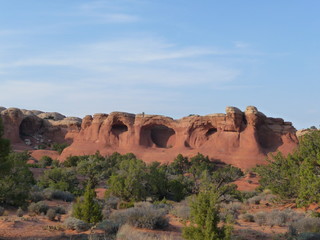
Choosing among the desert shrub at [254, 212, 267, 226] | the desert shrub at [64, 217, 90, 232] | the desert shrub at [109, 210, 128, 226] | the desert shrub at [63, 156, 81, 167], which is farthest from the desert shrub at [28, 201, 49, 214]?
the desert shrub at [63, 156, 81, 167]

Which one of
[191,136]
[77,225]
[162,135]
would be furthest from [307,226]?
[162,135]

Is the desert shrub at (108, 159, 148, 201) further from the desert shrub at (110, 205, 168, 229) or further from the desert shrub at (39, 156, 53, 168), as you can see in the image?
the desert shrub at (39, 156, 53, 168)

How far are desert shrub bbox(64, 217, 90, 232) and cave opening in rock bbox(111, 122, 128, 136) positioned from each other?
38.7 m

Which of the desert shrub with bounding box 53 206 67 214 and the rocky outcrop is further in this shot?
the rocky outcrop

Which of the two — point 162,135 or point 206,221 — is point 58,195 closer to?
point 206,221

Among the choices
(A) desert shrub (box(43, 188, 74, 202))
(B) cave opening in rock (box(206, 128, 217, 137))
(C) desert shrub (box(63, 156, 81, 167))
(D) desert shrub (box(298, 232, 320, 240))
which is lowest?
(A) desert shrub (box(43, 188, 74, 202))

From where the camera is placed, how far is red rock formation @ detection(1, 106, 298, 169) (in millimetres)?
45062

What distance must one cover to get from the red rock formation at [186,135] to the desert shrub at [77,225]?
1268 inches

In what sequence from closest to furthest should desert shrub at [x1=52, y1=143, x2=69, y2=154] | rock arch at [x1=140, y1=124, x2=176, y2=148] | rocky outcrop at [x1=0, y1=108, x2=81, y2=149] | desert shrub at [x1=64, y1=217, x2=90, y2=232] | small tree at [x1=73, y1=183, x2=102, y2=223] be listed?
desert shrub at [x1=64, y1=217, x2=90, y2=232] → small tree at [x1=73, y1=183, x2=102, y2=223] → rock arch at [x1=140, y1=124, x2=176, y2=148] → desert shrub at [x1=52, y1=143, x2=69, y2=154] → rocky outcrop at [x1=0, y1=108, x2=81, y2=149]

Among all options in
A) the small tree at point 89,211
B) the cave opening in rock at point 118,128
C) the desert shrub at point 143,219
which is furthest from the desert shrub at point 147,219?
the cave opening in rock at point 118,128

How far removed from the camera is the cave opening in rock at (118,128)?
51.7m

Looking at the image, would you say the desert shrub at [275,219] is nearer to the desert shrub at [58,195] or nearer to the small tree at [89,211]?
the small tree at [89,211]

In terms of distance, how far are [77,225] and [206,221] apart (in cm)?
527

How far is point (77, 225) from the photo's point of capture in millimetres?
12500
